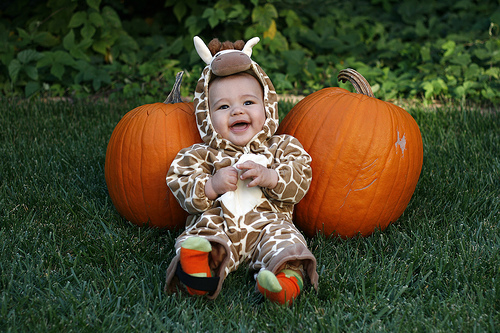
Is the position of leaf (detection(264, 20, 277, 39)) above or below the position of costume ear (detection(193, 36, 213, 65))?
below

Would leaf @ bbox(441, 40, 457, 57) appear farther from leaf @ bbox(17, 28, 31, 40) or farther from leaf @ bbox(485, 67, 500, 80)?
leaf @ bbox(17, 28, 31, 40)

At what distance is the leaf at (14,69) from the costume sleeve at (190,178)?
9.14 ft

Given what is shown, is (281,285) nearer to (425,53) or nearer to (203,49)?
(203,49)

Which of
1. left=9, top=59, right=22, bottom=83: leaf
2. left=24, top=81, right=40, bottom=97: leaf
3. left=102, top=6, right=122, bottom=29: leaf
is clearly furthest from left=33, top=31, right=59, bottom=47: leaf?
left=102, top=6, right=122, bottom=29: leaf

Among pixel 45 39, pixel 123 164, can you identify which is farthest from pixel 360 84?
pixel 45 39

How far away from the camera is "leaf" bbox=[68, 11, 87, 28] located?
4526 mm

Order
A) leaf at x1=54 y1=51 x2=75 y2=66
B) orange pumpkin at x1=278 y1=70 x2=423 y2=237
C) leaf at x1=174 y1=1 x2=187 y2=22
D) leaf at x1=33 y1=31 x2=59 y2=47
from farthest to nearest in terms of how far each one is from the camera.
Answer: leaf at x1=174 y1=1 x2=187 y2=22 → leaf at x1=33 y1=31 x2=59 y2=47 → leaf at x1=54 y1=51 x2=75 y2=66 → orange pumpkin at x1=278 y1=70 x2=423 y2=237

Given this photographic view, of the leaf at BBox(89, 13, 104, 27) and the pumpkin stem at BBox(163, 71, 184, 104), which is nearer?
the pumpkin stem at BBox(163, 71, 184, 104)

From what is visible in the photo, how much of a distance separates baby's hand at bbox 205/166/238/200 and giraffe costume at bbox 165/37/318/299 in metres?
0.03

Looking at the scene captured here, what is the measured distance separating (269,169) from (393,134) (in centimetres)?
64

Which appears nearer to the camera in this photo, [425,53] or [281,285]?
[281,285]

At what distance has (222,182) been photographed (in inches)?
77.1

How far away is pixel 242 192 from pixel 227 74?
52cm

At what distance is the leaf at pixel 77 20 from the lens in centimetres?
453
